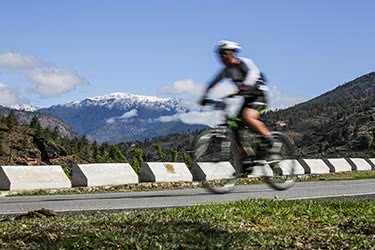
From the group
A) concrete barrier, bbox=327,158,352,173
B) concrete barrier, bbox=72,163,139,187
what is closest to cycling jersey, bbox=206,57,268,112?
concrete barrier, bbox=72,163,139,187

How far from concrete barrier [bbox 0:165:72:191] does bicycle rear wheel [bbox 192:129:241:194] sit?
9501mm

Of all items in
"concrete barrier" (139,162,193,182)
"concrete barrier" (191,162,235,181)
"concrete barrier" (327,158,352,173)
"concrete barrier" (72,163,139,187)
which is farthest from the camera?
"concrete barrier" (327,158,352,173)

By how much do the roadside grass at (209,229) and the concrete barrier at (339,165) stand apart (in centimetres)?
2344

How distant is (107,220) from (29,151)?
71409 mm

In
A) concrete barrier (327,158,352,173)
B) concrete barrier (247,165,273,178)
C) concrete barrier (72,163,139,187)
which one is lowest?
concrete barrier (327,158,352,173)

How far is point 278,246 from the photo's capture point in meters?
8.25

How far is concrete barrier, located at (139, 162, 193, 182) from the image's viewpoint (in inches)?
934

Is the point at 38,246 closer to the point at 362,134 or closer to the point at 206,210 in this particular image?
the point at 206,210

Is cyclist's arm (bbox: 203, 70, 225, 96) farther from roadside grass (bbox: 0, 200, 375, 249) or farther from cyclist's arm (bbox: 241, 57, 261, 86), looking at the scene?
roadside grass (bbox: 0, 200, 375, 249)

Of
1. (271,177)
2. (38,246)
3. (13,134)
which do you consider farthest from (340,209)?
(13,134)

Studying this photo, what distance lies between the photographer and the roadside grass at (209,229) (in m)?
8.23

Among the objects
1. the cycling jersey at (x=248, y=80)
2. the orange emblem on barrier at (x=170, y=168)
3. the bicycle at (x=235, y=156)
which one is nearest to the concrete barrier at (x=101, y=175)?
the orange emblem on barrier at (x=170, y=168)

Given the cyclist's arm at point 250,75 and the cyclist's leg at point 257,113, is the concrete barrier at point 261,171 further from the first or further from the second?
the cyclist's arm at point 250,75

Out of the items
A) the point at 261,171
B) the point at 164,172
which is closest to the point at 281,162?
the point at 261,171
